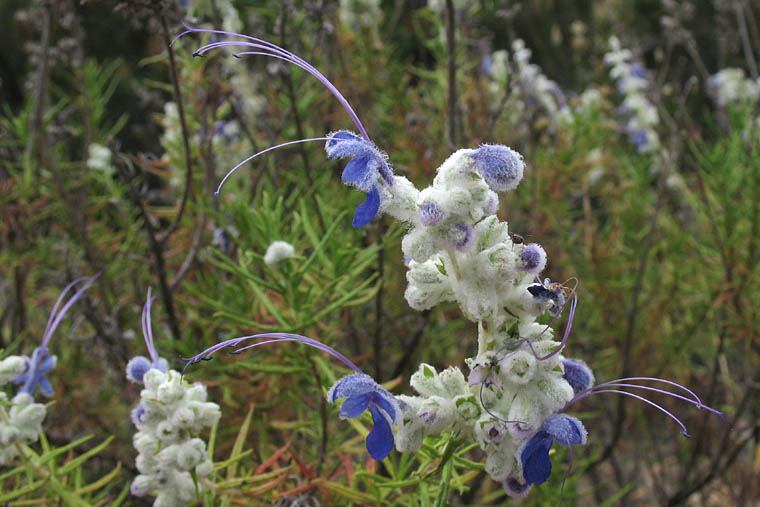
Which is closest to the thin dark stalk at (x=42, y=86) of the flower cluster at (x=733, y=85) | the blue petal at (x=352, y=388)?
the blue petal at (x=352, y=388)

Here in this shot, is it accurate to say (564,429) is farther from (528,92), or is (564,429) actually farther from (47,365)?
(528,92)

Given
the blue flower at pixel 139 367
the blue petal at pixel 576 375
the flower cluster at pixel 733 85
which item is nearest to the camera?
the blue petal at pixel 576 375

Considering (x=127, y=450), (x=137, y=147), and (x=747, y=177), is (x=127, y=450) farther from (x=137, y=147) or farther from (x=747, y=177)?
(x=137, y=147)

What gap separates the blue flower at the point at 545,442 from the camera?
78 centimetres

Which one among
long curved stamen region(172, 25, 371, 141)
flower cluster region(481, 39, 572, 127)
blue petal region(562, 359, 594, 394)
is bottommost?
blue petal region(562, 359, 594, 394)

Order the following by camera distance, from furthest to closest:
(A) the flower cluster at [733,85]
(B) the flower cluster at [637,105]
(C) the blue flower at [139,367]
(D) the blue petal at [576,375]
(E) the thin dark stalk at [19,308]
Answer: (A) the flower cluster at [733,85], (B) the flower cluster at [637,105], (E) the thin dark stalk at [19,308], (C) the blue flower at [139,367], (D) the blue petal at [576,375]

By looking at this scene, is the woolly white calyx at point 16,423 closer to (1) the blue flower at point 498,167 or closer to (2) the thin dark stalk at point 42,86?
(1) the blue flower at point 498,167

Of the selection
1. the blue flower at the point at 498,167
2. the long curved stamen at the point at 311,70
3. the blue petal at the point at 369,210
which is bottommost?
the blue petal at the point at 369,210

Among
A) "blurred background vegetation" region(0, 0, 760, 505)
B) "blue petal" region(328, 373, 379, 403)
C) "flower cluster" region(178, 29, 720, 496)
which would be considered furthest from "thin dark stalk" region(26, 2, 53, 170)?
"blue petal" region(328, 373, 379, 403)

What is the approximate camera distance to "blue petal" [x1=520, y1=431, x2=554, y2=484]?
787 millimetres

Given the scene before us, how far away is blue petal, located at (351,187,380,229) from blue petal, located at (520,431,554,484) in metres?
0.34

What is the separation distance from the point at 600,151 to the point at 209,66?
201 cm

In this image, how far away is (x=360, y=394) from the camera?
2.70 feet

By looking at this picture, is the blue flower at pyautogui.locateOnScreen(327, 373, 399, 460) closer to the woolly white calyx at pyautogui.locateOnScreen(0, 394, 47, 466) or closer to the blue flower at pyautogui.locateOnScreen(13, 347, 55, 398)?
the woolly white calyx at pyautogui.locateOnScreen(0, 394, 47, 466)
